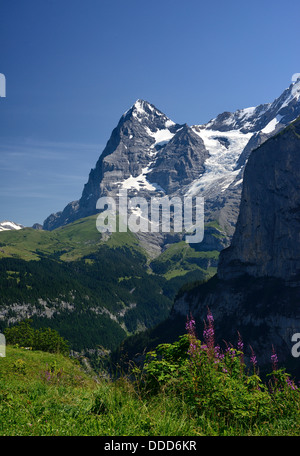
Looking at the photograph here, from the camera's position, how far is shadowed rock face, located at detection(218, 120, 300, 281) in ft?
530

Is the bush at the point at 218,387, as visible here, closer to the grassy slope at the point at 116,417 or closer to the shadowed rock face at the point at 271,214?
the grassy slope at the point at 116,417

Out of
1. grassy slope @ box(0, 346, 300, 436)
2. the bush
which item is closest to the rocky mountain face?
the bush

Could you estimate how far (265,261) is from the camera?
571 feet

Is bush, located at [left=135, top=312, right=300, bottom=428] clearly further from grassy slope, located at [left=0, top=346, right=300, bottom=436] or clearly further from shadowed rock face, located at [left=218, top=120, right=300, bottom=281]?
shadowed rock face, located at [left=218, top=120, right=300, bottom=281]

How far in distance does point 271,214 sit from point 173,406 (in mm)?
180718

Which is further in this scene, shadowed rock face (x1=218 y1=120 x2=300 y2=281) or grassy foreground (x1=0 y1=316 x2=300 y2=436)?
shadowed rock face (x1=218 y1=120 x2=300 y2=281)

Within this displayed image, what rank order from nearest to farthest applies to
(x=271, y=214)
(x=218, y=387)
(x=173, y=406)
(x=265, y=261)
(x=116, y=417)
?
(x=116, y=417) → (x=173, y=406) → (x=218, y=387) → (x=265, y=261) → (x=271, y=214)

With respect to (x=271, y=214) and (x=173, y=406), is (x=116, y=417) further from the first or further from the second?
(x=271, y=214)

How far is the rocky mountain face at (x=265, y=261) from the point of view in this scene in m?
148

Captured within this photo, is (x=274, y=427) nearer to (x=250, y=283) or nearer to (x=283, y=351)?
(x=283, y=351)

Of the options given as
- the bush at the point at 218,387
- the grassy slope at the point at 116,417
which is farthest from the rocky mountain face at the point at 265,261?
the grassy slope at the point at 116,417

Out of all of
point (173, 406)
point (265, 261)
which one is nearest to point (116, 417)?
point (173, 406)

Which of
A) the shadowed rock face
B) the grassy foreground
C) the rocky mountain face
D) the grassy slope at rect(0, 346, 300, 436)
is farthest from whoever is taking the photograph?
the shadowed rock face
